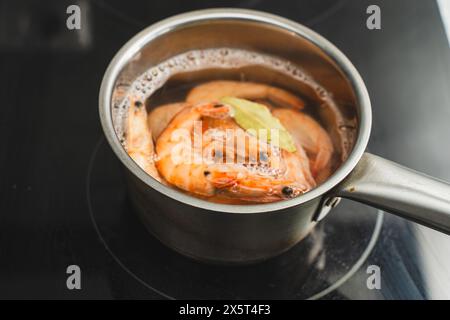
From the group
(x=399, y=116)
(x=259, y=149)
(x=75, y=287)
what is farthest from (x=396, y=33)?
(x=75, y=287)

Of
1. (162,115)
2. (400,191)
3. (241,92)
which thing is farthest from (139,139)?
(400,191)

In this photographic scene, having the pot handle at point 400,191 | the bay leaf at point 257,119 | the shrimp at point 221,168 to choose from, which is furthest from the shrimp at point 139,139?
the pot handle at point 400,191

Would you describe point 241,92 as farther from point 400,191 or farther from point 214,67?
point 400,191

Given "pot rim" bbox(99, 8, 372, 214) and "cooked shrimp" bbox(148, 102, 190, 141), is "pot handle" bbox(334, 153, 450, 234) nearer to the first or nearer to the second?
"pot rim" bbox(99, 8, 372, 214)

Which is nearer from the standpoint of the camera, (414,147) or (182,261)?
(182,261)

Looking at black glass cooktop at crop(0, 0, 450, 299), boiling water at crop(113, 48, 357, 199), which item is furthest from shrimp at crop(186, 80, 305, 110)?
black glass cooktop at crop(0, 0, 450, 299)

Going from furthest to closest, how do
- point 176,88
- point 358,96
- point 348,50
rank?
point 348,50 < point 176,88 < point 358,96

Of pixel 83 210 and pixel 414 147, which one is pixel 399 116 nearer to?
pixel 414 147
